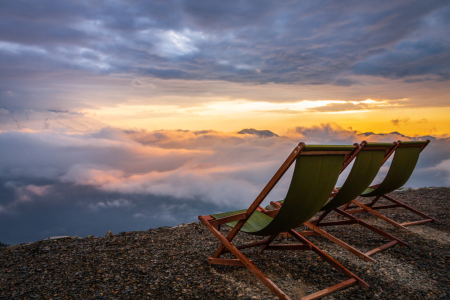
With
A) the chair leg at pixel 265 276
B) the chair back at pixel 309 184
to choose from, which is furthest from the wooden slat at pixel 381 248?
the chair back at pixel 309 184

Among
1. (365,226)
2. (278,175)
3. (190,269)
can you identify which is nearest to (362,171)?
(365,226)

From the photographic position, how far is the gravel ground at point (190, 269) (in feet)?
9.75

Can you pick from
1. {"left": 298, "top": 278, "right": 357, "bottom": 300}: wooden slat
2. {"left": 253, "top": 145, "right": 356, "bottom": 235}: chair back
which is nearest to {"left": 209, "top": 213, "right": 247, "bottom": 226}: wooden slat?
{"left": 253, "top": 145, "right": 356, "bottom": 235}: chair back

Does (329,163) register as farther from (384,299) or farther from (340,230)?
(340,230)

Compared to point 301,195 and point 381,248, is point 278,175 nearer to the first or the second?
point 301,195

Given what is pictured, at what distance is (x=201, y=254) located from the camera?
3900 mm

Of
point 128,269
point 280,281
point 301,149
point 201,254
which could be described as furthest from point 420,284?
point 128,269

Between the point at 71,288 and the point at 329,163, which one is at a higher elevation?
the point at 329,163

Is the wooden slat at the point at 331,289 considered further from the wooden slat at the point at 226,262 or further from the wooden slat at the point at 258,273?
the wooden slat at the point at 226,262

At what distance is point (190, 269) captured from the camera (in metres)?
3.42

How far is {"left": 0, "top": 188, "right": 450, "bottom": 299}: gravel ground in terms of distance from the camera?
2.97 meters

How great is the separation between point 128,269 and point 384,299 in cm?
276

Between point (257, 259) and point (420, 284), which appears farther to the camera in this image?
point (257, 259)

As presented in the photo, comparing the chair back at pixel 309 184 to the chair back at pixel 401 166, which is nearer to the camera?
the chair back at pixel 309 184
